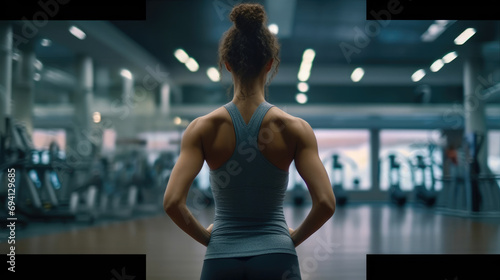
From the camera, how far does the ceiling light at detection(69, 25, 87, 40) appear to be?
647 centimetres

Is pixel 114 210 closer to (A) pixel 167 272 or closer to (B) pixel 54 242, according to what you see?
(B) pixel 54 242

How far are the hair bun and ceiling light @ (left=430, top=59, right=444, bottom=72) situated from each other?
9523 millimetres

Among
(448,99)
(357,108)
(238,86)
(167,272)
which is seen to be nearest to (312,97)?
(357,108)

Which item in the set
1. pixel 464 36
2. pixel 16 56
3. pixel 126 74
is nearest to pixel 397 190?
pixel 464 36

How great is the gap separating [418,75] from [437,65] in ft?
3.47

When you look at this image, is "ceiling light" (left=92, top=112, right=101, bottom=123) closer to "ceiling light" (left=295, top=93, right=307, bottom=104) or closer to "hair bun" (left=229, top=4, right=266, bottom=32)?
"ceiling light" (left=295, top=93, right=307, bottom=104)

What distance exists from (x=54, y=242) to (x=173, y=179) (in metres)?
3.97

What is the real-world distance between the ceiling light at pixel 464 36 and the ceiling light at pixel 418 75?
2232 mm

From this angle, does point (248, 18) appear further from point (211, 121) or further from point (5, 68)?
point (5, 68)

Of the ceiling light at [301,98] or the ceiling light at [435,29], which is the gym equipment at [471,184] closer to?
the ceiling light at [435,29]

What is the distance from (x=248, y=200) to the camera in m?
0.97

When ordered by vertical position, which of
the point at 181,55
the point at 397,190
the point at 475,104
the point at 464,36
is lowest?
the point at 397,190

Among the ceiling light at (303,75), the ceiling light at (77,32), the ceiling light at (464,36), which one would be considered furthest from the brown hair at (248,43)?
the ceiling light at (303,75)

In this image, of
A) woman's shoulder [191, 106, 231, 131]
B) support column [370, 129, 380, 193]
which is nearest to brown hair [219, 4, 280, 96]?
woman's shoulder [191, 106, 231, 131]
